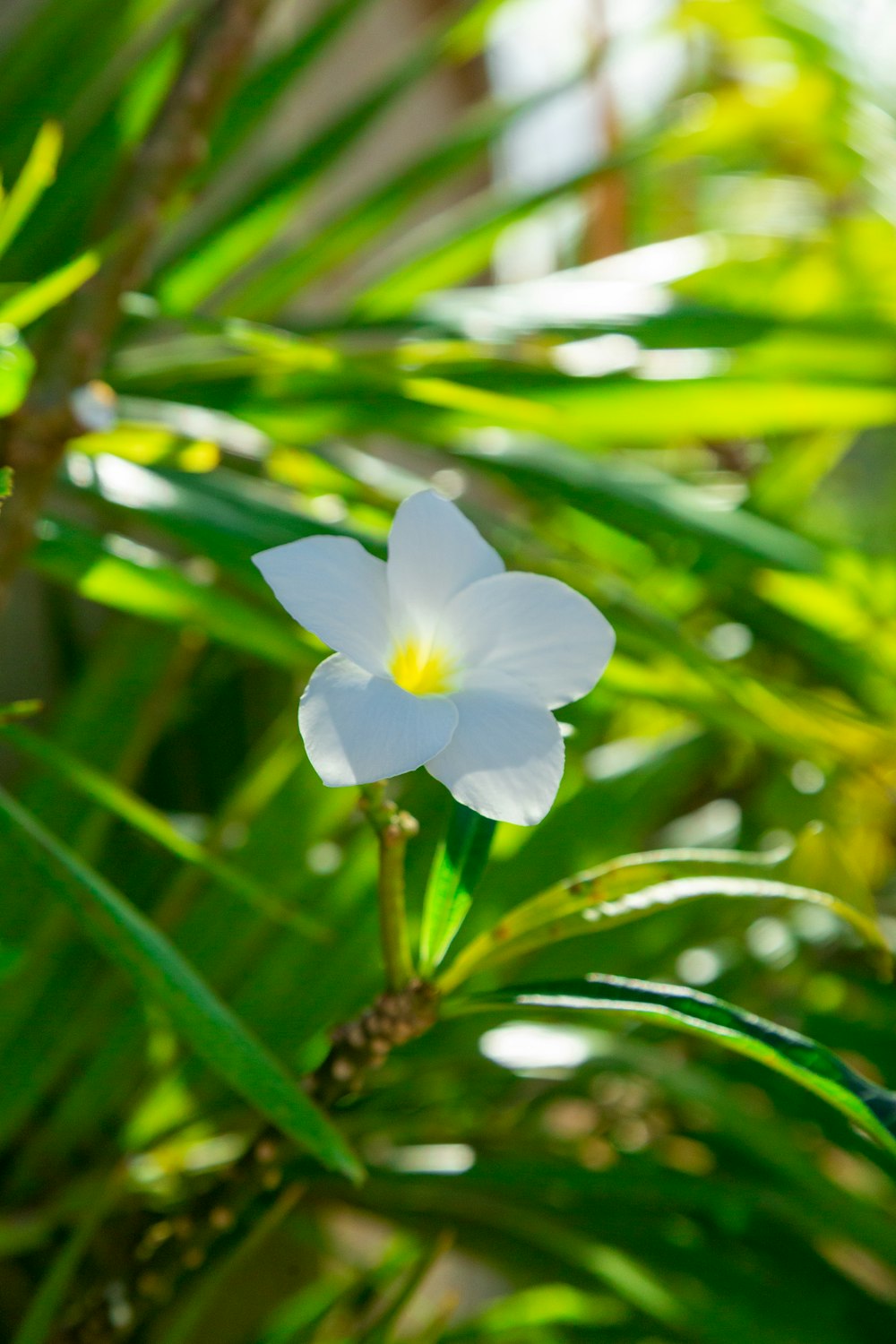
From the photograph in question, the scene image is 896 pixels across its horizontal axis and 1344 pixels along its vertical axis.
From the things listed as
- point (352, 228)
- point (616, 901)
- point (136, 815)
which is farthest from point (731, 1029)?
point (352, 228)

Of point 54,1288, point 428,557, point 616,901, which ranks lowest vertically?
point 54,1288

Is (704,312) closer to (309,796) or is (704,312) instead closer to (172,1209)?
(309,796)

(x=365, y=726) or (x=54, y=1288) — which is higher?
(x=365, y=726)

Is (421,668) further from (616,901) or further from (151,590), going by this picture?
(151,590)

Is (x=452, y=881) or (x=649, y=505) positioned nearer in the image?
(x=452, y=881)

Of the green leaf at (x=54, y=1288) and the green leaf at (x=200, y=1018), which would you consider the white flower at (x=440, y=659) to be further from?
the green leaf at (x=54, y=1288)

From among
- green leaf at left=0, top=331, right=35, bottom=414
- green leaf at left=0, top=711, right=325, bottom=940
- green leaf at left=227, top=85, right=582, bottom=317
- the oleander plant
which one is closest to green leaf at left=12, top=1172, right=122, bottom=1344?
the oleander plant

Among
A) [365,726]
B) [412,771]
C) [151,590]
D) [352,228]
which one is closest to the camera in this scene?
[365,726]

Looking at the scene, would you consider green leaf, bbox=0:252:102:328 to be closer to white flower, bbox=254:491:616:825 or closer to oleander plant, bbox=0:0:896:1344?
oleander plant, bbox=0:0:896:1344
